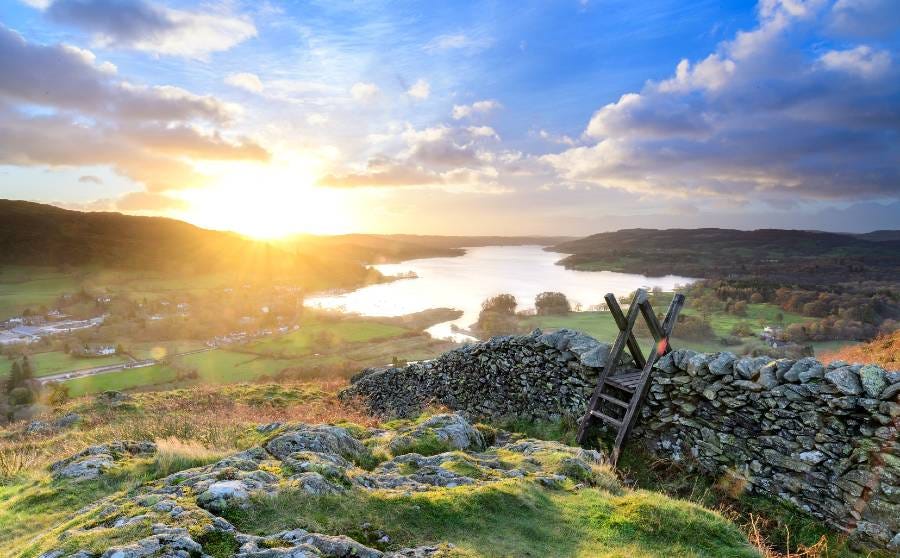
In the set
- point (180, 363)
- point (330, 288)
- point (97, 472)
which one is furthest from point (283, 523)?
point (330, 288)

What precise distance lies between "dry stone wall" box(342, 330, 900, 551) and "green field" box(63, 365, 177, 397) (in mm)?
40555

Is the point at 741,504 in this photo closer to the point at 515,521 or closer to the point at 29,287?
the point at 515,521

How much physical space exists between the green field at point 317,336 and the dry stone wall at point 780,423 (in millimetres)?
47736

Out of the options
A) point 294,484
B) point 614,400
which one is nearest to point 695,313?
point 614,400

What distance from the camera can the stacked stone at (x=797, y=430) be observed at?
6.31m

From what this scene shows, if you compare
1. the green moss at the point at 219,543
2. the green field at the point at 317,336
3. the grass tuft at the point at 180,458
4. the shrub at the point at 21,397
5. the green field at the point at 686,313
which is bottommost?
the green field at the point at 317,336

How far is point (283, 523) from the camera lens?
3805 millimetres

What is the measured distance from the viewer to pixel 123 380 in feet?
127

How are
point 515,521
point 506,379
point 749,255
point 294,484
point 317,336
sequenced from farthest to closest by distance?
point 749,255
point 317,336
point 506,379
point 515,521
point 294,484

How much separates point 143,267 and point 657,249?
144m

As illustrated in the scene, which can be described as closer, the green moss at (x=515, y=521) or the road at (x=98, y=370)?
the green moss at (x=515, y=521)

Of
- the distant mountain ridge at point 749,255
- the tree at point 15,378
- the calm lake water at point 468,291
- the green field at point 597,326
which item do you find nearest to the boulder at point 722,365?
the green field at point 597,326

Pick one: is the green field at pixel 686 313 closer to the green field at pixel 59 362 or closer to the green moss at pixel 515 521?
the green moss at pixel 515 521

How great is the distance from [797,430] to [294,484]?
26.9 feet
